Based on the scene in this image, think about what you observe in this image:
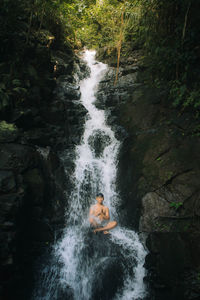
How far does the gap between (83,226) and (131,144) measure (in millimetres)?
3444

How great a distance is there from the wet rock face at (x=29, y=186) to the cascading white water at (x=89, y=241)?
14.8 inches

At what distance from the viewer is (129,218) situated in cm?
557

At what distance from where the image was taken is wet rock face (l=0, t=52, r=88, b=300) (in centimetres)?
369

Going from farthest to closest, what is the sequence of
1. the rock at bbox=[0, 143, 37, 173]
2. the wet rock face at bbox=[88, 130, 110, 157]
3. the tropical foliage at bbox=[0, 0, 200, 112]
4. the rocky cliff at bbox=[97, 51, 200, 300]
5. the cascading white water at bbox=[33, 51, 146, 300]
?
the wet rock face at bbox=[88, 130, 110, 157]
the tropical foliage at bbox=[0, 0, 200, 112]
the rock at bbox=[0, 143, 37, 173]
the cascading white water at bbox=[33, 51, 146, 300]
the rocky cliff at bbox=[97, 51, 200, 300]

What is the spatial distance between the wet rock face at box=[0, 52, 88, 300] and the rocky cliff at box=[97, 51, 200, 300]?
2265 mm

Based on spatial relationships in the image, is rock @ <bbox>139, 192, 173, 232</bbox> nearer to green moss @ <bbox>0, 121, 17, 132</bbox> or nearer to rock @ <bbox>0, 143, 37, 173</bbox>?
rock @ <bbox>0, 143, 37, 173</bbox>

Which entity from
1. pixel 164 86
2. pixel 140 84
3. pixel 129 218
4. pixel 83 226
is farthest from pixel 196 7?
pixel 83 226

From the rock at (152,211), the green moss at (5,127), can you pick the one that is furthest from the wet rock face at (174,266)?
the green moss at (5,127)

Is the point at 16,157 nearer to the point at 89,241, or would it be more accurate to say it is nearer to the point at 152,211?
the point at 89,241

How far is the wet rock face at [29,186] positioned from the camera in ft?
12.1

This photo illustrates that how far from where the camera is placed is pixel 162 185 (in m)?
5.25

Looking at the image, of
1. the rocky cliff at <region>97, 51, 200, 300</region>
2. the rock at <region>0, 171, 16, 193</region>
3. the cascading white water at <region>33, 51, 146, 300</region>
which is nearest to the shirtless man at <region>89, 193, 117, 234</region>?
the cascading white water at <region>33, 51, 146, 300</region>

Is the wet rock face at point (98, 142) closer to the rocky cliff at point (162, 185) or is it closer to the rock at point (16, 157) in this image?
the rocky cliff at point (162, 185)

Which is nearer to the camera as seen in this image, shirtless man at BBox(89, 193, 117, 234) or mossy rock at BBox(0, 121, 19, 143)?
mossy rock at BBox(0, 121, 19, 143)
